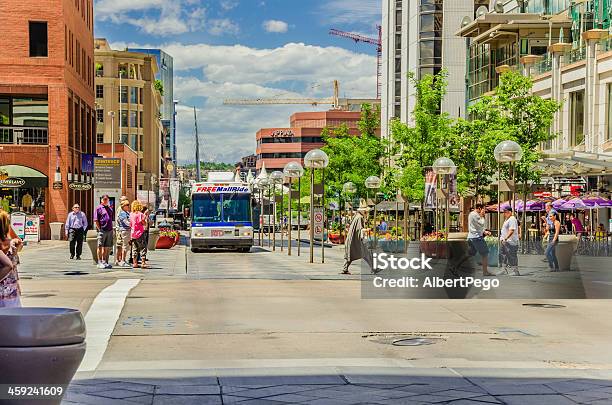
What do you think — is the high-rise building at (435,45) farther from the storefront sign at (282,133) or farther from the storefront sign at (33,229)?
the storefront sign at (282,133)

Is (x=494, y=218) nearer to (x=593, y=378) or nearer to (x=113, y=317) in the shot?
(x=113, y=317)

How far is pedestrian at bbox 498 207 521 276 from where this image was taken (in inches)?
899

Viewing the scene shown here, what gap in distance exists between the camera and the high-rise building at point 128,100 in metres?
124

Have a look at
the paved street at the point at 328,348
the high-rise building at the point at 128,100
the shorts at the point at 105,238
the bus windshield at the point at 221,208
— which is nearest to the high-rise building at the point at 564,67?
the bus windshield at the point at 221,208

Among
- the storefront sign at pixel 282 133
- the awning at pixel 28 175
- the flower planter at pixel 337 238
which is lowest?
the flower planter at pixel 337 238

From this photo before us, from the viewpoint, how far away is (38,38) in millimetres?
57562

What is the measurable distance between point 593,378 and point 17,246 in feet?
19.2

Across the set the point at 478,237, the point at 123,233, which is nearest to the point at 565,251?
the point at 478,237

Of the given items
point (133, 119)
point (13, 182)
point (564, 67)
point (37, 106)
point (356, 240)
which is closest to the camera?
point (356, 240)

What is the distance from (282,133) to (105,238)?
168 meters

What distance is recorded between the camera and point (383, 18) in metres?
113

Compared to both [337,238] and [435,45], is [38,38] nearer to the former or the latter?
[337,238]

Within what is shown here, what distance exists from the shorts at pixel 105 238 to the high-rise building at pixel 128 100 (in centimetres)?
9277

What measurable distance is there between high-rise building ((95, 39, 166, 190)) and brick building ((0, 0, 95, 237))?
197 ft
